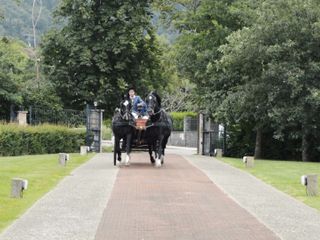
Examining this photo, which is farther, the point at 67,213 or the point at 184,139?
the point at 184,139

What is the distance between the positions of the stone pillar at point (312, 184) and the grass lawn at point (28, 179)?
20.0ft

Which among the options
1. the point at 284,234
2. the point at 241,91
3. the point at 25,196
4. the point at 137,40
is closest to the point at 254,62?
the point at 241,91

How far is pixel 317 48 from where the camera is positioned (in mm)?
28766

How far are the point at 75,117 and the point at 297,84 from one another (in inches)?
553

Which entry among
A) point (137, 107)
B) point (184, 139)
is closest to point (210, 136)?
point (137, 107)

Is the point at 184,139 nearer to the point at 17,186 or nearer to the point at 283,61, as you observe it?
the point at 283,61

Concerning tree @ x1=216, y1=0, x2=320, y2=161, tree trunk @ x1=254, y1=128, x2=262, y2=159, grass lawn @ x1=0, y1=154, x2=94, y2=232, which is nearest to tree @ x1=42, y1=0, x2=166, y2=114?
tree trunk @ x1=254, y1=128, x2=262, y2=159

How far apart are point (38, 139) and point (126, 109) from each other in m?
13.4

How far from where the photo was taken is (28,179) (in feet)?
54.4

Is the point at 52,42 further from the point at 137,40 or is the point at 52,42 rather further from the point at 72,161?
the point at 72,161

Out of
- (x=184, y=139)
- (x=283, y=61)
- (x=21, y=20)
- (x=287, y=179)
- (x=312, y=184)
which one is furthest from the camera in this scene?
(x=21, y=20)

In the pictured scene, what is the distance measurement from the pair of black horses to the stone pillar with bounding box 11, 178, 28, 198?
24.2ft

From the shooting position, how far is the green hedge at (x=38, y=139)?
3025cm

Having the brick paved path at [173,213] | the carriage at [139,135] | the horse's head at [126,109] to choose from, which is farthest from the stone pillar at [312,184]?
the horse's head at [126,109]
